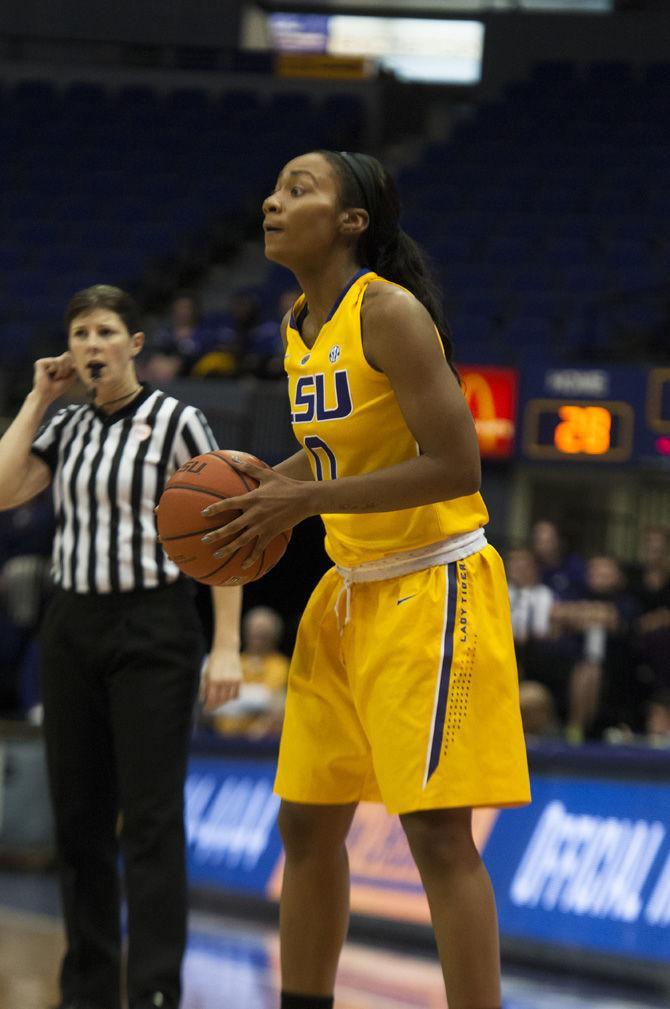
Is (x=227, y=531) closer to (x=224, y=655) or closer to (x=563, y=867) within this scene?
(x=224, y=655)

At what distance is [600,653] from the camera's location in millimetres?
8688

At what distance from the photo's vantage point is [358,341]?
10.1 feet

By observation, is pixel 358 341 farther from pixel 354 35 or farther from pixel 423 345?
pixel 354 35

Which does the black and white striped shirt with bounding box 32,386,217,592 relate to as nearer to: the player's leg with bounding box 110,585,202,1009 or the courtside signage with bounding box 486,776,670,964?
the player's leg with bounding box 110,585,202,1009

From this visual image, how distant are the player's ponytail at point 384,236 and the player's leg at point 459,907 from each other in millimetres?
958

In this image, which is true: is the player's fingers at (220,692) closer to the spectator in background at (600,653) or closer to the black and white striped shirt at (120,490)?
the black and white striped shirt at (120,490)

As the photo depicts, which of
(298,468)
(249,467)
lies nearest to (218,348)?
(298,468)

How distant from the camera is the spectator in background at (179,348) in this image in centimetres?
1259

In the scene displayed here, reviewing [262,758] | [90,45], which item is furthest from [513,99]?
[262,758]

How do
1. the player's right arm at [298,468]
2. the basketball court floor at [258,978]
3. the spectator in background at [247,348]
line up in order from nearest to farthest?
the player's right arm at [298,468] < the basketball court floor at [258,978] < the spectator in background at [247,348]

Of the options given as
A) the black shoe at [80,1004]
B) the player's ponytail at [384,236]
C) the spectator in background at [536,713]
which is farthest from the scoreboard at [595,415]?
the player's ponytail at [384,236]

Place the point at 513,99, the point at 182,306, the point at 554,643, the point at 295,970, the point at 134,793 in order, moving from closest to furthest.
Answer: the point at 295,970 < the point at 134,793 < the point at 554,643 < the point at 182,306 < the point at 513,99

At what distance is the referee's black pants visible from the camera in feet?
13.2

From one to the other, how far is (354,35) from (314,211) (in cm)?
1937
